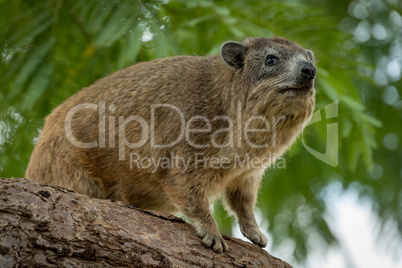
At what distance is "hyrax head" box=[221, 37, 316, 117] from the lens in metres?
7.41

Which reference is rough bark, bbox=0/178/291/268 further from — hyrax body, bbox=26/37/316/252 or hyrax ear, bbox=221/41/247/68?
hyrax ear, bbox=221/41/247/68

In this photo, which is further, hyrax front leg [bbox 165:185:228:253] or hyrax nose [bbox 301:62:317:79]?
hyrax nose [bbox 301:62:317:79]

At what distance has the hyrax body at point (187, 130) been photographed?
25.0 ft

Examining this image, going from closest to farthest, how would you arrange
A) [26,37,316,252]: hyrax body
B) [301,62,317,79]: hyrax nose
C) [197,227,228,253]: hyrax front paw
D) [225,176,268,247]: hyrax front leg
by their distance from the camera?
[197,227,228,253]: hyrax front paw → [301,62,317,79]: hyrax nose → [26,37,316,252]: hyrax body → [225,176,268,247]: hyrax front leg

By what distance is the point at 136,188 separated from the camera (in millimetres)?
8234

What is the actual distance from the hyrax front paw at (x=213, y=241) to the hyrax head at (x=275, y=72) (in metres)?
1.86

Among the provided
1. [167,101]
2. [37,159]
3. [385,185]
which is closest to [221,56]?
[167,101]

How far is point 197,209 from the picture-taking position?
24.6 feet

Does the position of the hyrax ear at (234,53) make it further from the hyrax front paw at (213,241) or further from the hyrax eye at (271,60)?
the hyrax front paw at (213,241)

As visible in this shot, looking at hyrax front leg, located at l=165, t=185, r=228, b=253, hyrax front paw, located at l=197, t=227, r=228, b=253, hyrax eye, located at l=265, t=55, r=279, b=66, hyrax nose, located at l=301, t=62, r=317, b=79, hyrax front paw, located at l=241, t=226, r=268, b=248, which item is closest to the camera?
hyrax front paw, located at l=197, t=227, r=228, b=253

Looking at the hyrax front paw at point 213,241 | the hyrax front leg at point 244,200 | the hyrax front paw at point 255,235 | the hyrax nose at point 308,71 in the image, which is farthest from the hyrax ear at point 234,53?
the hyrax front paw at point 213,241

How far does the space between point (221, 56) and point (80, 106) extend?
89.6 inches

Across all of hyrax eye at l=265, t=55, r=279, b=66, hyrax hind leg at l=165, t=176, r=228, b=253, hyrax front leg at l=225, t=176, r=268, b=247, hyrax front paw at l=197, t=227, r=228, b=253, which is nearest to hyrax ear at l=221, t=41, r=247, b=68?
hyrax eye at l=265, t=55, r=279, b=66

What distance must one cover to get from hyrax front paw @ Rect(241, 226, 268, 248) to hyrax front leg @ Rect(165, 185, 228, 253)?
91 cm
